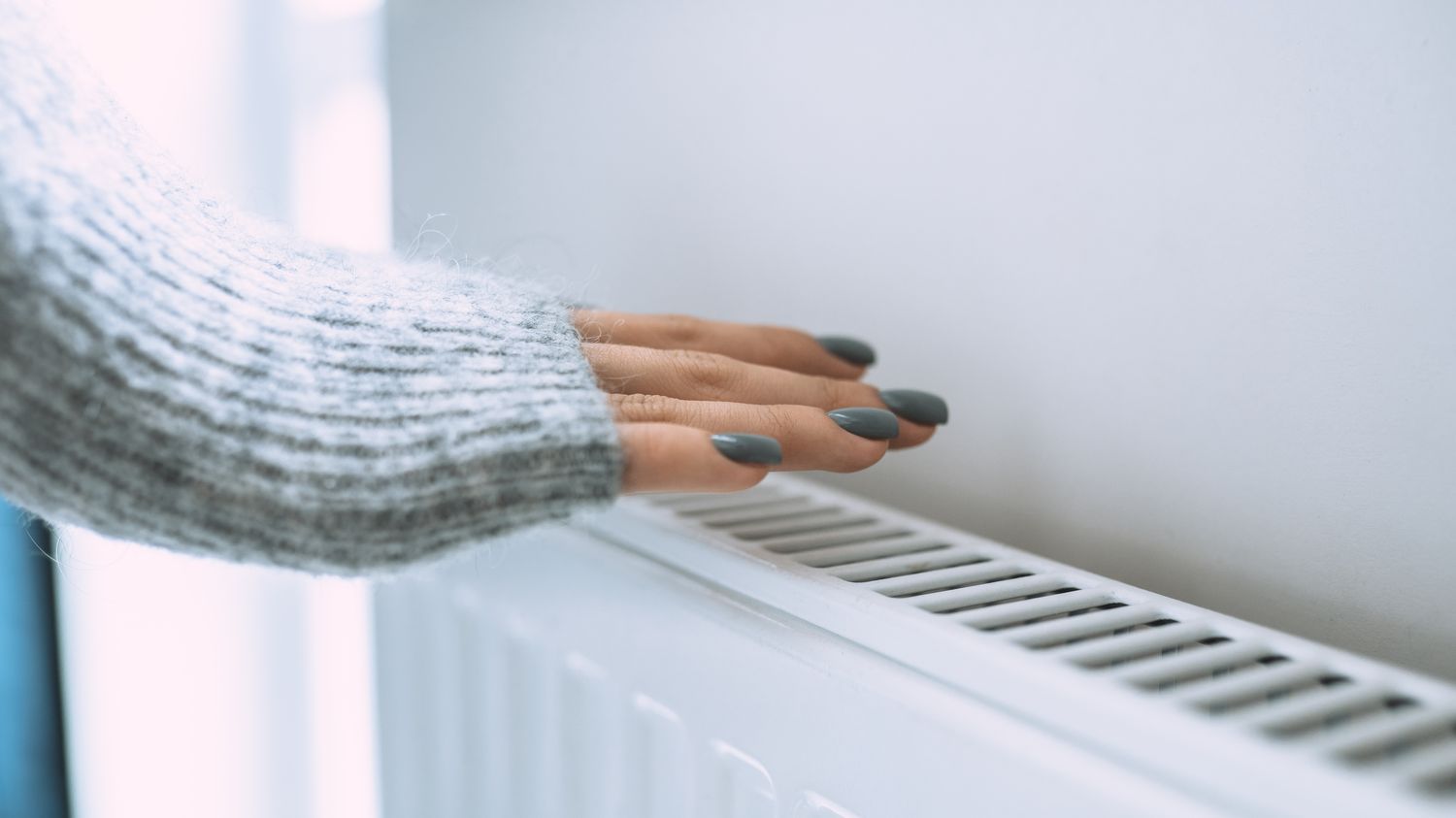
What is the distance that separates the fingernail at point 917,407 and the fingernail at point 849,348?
0.20 feet

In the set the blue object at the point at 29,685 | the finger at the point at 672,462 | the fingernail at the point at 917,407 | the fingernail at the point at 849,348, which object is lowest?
the blue object at the point at 29,685

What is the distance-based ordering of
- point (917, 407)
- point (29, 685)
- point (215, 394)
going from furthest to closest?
point (29, 685) < point (917, 407) < point (215, 394)

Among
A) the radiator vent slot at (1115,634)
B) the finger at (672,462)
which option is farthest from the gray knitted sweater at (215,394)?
the radiator vent slot at (1115,634)

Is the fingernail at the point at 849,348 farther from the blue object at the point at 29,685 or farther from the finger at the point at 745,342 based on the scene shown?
the blue object at the point at 29,685

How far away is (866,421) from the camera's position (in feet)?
1.43


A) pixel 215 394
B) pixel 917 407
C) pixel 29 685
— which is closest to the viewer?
pixel 215 394

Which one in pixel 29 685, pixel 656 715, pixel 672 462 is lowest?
pixel 29 685

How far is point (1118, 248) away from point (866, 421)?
0.13m

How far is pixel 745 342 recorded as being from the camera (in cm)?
52

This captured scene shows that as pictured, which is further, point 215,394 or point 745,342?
point 745,342

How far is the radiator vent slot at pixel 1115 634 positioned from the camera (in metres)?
0.29

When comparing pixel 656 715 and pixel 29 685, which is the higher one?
pixel 656 715

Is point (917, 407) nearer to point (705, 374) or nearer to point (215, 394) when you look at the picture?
point (705, 374)

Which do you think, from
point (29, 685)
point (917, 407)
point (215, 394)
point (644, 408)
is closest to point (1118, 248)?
point (917, 407)
